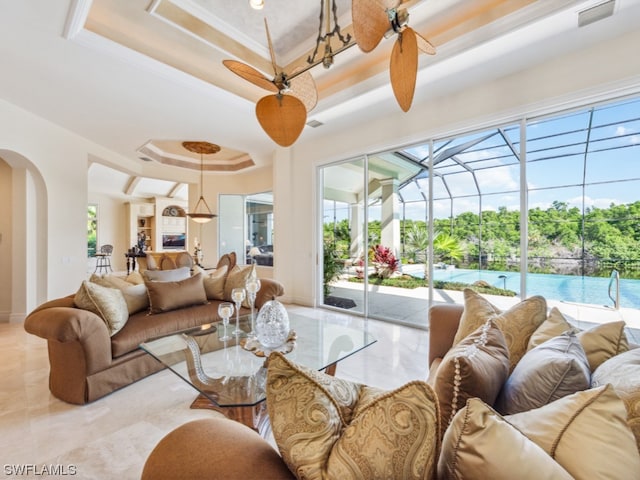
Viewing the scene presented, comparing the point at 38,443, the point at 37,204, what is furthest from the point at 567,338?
the point at 37,204

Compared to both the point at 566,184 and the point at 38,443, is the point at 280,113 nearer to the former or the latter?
the point at 38,443

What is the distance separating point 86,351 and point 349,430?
7.81 ft

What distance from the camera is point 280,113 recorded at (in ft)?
7.30

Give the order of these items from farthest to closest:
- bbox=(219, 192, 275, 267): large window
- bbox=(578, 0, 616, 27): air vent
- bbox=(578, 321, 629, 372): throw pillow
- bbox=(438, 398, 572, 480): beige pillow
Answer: bbox=(219, 192, 275, 267): large window
bbox=(578, 0, 616, 27): air vent
bbox=(578, 321, 629, 372): throw pillow
bbox=(438, 398, 572, 480): beige pillow

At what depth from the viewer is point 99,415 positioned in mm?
2109

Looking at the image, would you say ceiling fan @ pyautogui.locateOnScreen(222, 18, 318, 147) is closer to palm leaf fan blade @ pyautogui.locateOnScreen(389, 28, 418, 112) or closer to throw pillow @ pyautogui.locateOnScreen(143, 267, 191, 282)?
palm leaf fan blade @ pyautogui.locateOnScreen(389, 28, 418, 112)

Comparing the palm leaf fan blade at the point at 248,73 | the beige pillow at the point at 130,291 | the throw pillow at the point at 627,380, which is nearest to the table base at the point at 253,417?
the throw pillow at the point at 627,380

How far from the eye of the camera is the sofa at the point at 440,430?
600 millimetres

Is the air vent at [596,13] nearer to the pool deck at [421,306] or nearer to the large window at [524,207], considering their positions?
the large window at [524,207]

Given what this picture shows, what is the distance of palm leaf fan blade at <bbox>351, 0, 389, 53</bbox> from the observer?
1604 mm

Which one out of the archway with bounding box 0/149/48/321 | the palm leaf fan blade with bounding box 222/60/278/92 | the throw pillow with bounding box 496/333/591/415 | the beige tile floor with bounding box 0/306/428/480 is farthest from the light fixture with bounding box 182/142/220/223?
the throw pillow with bounding box 496/333/591/415

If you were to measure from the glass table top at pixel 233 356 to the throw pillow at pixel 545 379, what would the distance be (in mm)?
1066

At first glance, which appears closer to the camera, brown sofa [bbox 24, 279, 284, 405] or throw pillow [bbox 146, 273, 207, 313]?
brown sofa [bbox 24, 279, 284, 405]

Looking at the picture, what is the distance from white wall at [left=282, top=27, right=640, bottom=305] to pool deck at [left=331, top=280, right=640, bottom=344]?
A: 797mm
